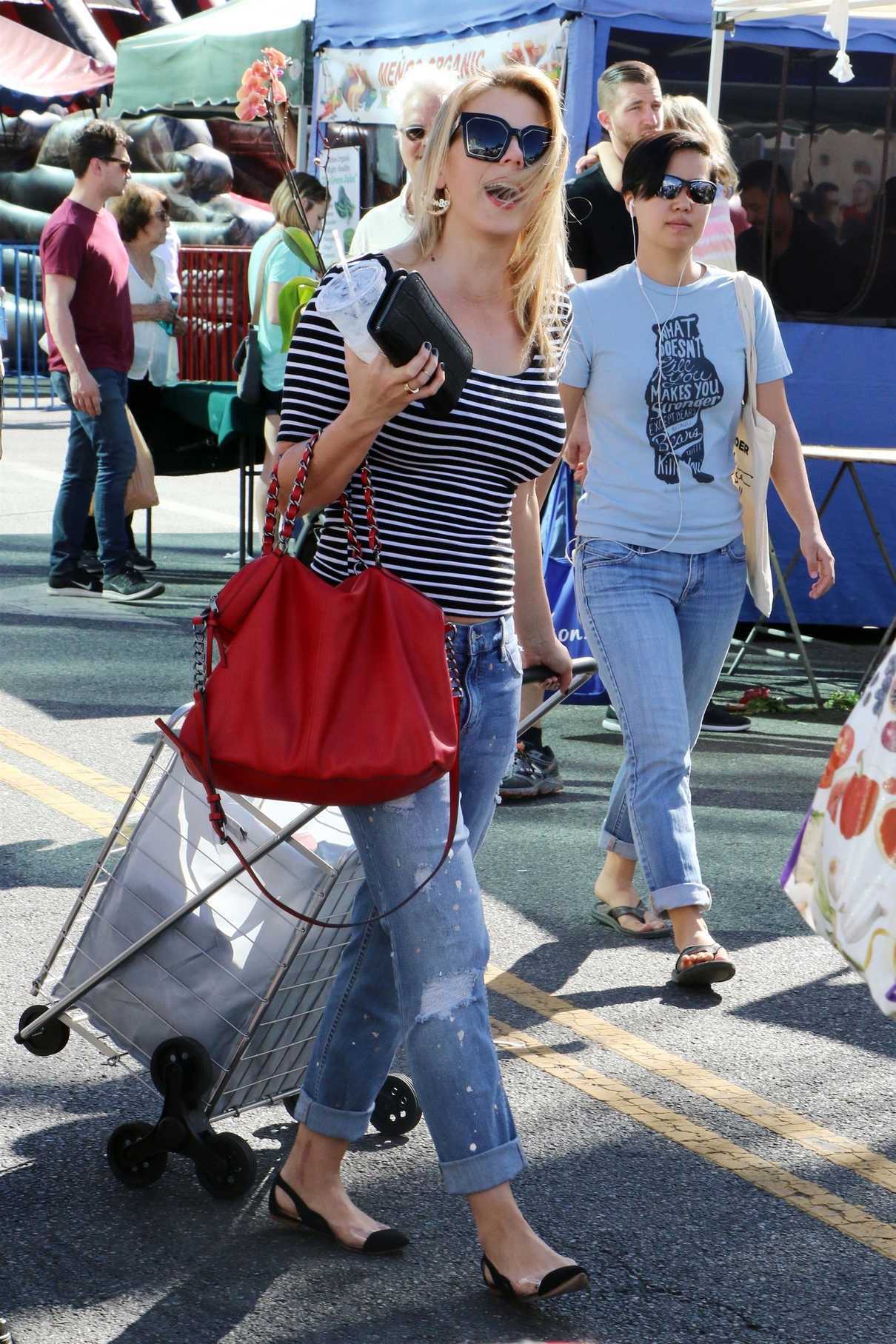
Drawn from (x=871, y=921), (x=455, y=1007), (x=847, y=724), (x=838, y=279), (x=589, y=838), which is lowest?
(x=589, y=838)

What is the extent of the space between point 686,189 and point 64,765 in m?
3.21

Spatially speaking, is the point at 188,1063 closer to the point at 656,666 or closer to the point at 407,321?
the point at 407,321

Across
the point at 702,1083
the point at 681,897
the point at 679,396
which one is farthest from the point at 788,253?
the point at 702,1083

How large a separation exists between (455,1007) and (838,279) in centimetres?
731

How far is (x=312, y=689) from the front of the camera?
271 centimetres

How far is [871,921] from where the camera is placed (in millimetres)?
2215

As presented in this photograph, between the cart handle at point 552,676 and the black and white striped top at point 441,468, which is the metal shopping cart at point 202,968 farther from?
the black and white striped top at point 441,468

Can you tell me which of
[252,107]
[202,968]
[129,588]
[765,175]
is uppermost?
[765,175]

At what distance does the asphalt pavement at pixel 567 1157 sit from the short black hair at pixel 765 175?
437 cm

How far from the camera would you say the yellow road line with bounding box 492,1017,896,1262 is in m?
3.39

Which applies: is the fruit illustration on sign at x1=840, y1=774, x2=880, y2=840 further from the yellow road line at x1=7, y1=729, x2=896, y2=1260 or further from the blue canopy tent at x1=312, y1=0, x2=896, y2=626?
the blue canopy tent at x1=312, y1=0, x2=896, y2=626

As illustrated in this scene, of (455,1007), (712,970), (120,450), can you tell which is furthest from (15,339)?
(455,1007)

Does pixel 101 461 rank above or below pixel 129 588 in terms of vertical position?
above

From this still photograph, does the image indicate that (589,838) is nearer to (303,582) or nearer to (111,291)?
(303,582)
